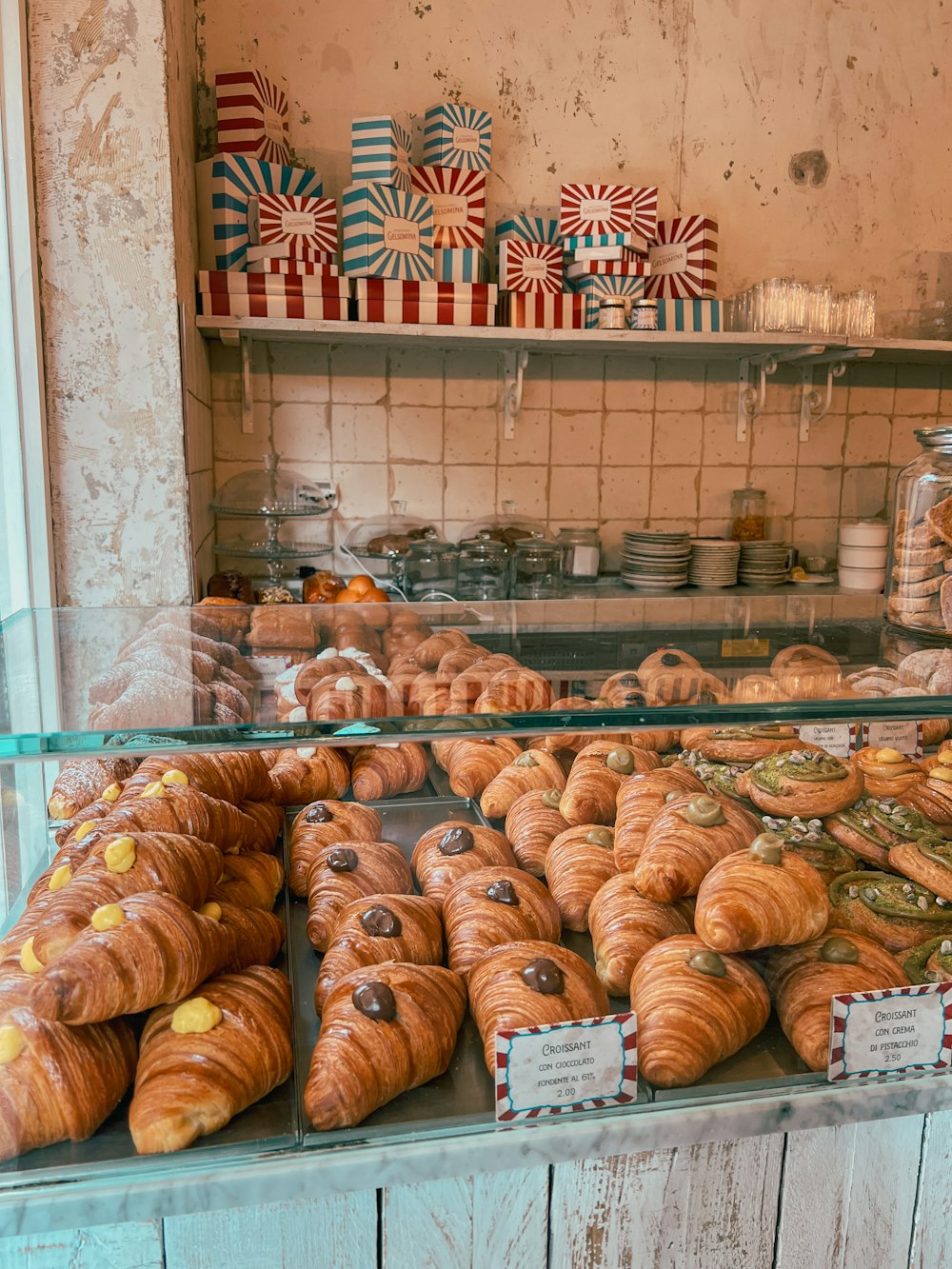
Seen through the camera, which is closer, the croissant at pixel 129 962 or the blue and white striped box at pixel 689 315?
the croissant at pixel 129 962

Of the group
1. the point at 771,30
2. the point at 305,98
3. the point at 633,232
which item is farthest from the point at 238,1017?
the point at 771,30

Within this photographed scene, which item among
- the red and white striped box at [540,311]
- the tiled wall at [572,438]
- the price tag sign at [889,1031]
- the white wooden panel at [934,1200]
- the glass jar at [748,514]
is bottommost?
the white wooden panel at [934,1200]

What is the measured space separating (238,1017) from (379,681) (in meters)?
0.35

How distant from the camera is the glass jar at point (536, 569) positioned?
3.03m

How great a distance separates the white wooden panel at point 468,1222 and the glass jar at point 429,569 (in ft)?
7.17

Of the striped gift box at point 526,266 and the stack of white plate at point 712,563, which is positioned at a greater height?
the striped gift box at point 526,266

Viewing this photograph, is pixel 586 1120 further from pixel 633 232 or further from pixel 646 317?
pixel 633 232

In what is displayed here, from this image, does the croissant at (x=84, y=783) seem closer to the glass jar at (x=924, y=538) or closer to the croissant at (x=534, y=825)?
the croissant at (x=534, y=825)

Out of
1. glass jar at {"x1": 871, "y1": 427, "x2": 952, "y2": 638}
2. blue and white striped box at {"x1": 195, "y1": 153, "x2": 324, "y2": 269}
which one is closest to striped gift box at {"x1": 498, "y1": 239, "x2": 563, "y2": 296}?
blue and white striped box at {"x1": 195, "y1": 153, "x2": 324, "y2": 269}

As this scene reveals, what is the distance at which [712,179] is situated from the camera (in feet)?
11.3

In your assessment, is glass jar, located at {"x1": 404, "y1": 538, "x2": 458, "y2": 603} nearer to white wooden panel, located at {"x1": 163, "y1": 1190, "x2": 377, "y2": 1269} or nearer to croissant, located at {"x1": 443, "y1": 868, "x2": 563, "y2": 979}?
croissant, located at {"x1": 443, "y1": 868, "x2": 563, "y2": 979}

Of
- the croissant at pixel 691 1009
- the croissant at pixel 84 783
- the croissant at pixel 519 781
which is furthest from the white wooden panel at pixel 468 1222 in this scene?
the croissant at pixel 84 783

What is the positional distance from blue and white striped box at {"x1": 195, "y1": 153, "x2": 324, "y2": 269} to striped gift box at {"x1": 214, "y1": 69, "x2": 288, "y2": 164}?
5 centimetres

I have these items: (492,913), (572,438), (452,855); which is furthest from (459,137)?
(492,913)
